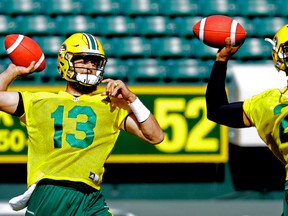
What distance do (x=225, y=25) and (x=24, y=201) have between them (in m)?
1.65

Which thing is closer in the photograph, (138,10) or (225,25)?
(225,25)

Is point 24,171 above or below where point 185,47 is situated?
below

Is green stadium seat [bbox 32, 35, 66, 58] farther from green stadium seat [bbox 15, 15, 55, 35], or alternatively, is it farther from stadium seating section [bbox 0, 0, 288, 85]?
green stadium seat [bbox 15, 15, 55, 35]

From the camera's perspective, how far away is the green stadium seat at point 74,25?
11.3m

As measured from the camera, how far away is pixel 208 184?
1032 cm

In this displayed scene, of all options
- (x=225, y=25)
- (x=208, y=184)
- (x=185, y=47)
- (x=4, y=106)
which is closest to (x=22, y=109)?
(x=4, y=106)

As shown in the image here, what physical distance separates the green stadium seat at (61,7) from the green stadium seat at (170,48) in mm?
1250

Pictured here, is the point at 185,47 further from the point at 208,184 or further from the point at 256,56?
the point at 208,184

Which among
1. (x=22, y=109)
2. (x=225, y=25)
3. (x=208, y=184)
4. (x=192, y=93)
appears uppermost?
(x=225, y=25)

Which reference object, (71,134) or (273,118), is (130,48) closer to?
(71,134)

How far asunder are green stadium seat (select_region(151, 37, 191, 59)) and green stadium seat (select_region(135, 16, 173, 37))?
156mm

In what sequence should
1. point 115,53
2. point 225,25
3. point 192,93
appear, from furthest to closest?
1. point 115,53
2. point 192,93
3. point 225,25

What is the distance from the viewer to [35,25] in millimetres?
11375

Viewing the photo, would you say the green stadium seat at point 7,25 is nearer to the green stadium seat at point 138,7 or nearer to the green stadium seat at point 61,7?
the green stadium seat at point 61,7
